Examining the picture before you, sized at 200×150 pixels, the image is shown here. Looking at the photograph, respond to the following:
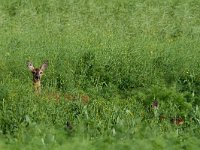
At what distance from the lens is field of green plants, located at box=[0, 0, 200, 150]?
5.63 metres

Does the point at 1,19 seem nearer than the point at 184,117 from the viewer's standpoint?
No

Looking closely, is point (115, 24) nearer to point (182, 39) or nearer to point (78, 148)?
point (182, 39)

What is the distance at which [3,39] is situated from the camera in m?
10.1

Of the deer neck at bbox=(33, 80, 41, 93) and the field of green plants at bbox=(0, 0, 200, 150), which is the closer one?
the field of green plants at bbox=(0, 0, 200, 150)

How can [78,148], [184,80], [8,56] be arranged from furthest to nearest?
[8,56] < [184,80] < [78,148]

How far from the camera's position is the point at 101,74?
868 cm

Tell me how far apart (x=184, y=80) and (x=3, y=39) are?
3557 millimetres

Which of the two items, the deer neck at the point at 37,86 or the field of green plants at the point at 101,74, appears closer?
the field of green plants at the point at 101,74

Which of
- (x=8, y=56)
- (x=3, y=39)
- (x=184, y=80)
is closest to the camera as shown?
(x=184, y=80)

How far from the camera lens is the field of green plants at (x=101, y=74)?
5.63m

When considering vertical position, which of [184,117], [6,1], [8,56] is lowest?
[184,117]

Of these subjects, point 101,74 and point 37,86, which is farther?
point 101,74

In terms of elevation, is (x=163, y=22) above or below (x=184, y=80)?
above

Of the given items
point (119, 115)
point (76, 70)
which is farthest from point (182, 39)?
point (119, 115)
